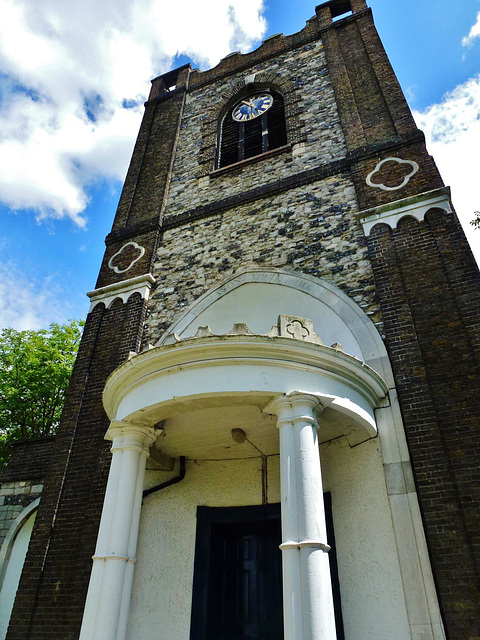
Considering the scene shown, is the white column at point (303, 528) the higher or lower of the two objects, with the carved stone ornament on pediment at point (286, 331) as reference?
lower

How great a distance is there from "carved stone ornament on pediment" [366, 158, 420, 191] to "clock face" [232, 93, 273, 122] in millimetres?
4917

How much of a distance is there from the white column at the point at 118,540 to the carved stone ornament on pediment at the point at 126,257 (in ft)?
16.6

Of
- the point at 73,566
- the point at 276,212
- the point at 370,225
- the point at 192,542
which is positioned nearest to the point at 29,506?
the point at 73,566

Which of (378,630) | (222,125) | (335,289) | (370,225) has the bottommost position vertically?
(378,630)

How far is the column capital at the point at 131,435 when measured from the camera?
5.55 m

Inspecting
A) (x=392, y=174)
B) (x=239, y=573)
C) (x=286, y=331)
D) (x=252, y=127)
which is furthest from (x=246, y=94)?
(x=239, y=573)

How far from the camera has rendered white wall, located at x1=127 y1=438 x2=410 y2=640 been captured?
499 cm

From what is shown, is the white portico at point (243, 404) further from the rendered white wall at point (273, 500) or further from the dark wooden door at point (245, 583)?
the dark wooden door at point (245, 583)

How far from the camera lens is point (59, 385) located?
17312 millimetres

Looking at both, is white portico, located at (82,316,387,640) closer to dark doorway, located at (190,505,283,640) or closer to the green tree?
dark doorway, located at (190,505,283,640)

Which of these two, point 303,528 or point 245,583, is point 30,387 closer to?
point 245,583

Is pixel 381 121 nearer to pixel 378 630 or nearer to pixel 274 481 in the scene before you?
pixel 274 481

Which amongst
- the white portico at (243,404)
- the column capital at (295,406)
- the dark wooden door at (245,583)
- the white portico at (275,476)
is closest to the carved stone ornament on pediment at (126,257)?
the white portico at (275,476)

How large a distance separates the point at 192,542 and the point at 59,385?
41.3 ft
